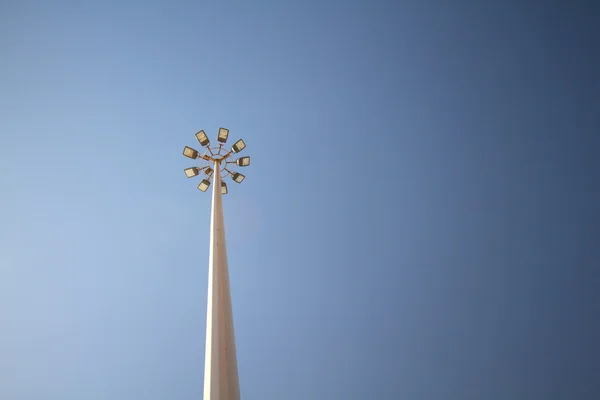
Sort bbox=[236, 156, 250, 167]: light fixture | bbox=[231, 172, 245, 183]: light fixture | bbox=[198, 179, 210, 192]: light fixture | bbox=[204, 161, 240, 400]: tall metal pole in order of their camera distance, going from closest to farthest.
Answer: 1. bbox=[204, 161, 240, 400]: tall metal pole
2. bbox=[198, 179, 210, 192]: light fixture
3. bbox=[236, 156, 250, 167]: light fixture
4. bbox=[231, 172, 245, 183]: light fixture

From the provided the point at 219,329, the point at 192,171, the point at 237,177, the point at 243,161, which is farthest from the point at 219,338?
the point at 237,177

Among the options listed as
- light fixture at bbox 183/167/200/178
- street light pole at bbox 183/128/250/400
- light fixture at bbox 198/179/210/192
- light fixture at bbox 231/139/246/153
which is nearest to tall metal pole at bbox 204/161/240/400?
street light pole at bbox 183/128/250/400

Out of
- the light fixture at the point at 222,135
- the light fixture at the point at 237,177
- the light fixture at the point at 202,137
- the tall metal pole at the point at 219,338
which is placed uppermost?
the light fixture at the point at 222,135

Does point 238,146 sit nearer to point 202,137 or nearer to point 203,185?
point 202,137

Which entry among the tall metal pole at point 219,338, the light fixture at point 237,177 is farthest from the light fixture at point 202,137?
the tall metal pole at point 219,338

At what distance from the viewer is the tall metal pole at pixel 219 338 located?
5.27m

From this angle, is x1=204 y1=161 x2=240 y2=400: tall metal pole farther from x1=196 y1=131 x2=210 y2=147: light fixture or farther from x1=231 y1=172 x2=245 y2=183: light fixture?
x1=231 y1=172 x2=245 y2=183: light fixture

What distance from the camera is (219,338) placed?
5645 millimetres

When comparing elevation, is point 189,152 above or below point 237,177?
above

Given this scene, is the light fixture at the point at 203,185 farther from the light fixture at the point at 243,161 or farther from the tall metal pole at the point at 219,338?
the tall metal pole at the point at 219,338

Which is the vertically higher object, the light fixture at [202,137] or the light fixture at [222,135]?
the light fixture at [222,135]

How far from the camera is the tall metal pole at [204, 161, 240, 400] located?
527cm

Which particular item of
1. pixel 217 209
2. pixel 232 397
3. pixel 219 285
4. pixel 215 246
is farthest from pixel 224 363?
pixel 217 209

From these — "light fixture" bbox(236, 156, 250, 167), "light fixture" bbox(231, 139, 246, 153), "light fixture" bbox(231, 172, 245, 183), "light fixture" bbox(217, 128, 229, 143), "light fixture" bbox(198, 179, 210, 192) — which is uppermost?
"light fixture" bbox(217, 128, 229, 143)
